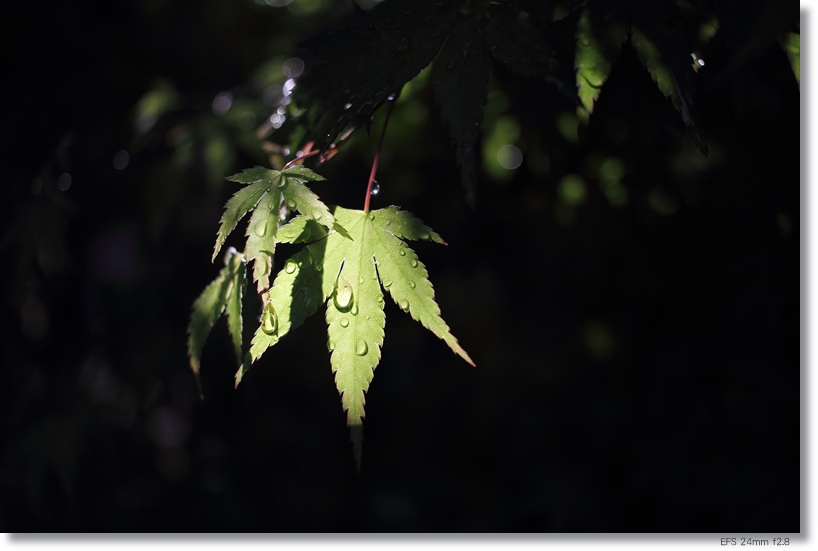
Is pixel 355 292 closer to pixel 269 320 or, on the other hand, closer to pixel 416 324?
pixel 269 320

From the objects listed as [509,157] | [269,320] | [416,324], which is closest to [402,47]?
[269,320]

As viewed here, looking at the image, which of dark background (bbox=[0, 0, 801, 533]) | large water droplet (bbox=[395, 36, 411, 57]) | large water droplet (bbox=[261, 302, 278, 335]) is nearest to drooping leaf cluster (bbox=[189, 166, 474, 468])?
large water droplet (bbox=[261, 302, 278, 335])

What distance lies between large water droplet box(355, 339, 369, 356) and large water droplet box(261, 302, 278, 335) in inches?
2.9

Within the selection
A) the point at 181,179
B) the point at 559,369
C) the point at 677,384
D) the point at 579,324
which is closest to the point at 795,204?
the point at 677,384

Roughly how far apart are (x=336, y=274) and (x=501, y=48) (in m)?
0.28

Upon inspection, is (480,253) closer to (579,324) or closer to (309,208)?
(579,324)

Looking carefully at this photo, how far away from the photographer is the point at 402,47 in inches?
21.1

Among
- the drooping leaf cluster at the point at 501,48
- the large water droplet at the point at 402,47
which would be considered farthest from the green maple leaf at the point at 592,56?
the large water droplet at the point at 402,47

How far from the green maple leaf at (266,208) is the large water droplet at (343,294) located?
6 cm

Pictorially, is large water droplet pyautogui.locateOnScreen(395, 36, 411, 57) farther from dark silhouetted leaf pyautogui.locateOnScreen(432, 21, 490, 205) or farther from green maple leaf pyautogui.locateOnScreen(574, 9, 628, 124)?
green maple leaf pyautogui.locateOnScreen(574, 9, 628, 124)

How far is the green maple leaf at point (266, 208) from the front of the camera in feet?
1.54

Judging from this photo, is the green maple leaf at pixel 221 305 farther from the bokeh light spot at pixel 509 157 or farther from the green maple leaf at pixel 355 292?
the bokeh light spot at pixel 509 157

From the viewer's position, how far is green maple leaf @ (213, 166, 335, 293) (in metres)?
0.47

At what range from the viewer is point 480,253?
1104 millimetres
